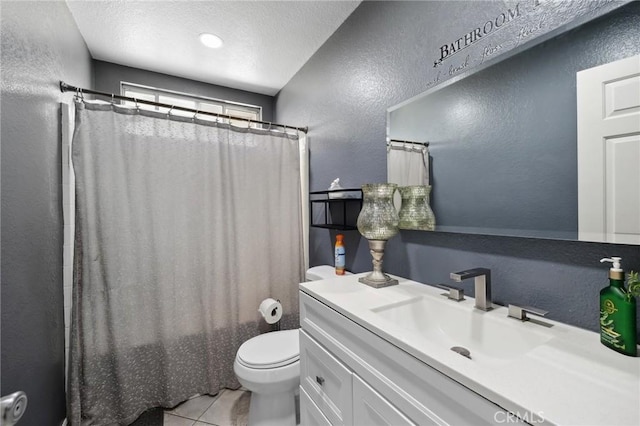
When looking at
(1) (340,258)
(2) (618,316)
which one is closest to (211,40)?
(1) (340,258)

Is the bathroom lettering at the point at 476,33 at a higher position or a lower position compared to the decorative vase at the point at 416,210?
higher

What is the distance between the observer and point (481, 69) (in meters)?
1.00

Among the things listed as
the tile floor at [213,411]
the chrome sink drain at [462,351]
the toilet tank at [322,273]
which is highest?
the toilet tank at [322,273]

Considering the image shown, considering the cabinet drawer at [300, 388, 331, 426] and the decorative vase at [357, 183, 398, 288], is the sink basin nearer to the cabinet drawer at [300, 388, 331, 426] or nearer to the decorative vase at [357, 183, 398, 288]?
the decorative vase at [357, 183, 398, 288]

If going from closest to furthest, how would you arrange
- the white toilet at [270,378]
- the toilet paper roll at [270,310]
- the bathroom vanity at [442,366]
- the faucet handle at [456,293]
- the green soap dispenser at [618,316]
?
1. the bathroom vanity at [442,366]
2. the green soap dispenser at [618,316]
3. the faucet handle at [456,293]
4. the white toilet at [270,378]
5. the toilet paper roll at [270,310]

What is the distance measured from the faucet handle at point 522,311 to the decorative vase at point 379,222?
466 mm

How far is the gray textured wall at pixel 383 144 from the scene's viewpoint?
2.57 feet

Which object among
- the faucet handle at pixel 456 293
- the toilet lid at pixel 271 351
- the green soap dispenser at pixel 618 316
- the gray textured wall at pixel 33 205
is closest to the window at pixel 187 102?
the gray textured wall at pixel 33 205

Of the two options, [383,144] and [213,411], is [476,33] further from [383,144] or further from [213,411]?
[213,411]

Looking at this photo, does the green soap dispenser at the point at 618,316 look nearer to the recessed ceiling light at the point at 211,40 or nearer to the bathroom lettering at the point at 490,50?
the bathroom lettering at the point at 490,50

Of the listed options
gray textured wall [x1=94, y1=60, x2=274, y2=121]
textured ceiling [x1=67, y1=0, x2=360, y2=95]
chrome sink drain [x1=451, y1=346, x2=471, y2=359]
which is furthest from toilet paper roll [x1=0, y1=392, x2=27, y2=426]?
gray textured wall [x1=94, y1=60, x2=274, y2=121]

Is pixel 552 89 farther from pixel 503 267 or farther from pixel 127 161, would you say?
pixel 127 161

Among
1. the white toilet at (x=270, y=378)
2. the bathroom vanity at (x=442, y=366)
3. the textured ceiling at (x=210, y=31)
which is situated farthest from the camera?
the textured ceiling at (x=210, y=31)

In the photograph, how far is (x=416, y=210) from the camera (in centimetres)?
127
